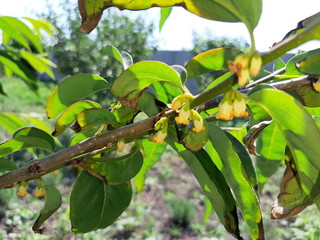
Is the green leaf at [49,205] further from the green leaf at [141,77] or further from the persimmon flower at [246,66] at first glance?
the persimmon flower at [246,66]

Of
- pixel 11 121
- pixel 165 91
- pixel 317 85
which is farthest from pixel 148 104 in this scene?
pixel 11 121

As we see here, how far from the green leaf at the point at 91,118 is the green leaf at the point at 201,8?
0.09 m

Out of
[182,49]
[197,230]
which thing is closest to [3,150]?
[197,230]

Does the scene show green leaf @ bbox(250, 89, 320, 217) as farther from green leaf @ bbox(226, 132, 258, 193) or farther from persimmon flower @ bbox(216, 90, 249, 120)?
green leaf @ bbox(226, 132, 258, 193)

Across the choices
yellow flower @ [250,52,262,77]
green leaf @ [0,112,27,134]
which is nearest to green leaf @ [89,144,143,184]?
yellow flower @ [250,52,262,77]

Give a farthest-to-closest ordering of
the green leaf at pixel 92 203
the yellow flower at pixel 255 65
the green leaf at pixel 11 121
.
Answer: the green leaf at pixel 11 121
the green leaf at pixel 92 203
the yellow flower at pixel 255 65

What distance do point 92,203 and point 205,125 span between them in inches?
7.6

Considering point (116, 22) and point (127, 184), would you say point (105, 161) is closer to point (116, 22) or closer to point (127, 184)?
point (127, 184)

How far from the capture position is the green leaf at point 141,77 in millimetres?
353

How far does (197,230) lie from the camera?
299cm

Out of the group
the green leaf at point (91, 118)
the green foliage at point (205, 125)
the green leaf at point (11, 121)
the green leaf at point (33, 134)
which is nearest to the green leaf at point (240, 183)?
the green foliage at point (205, 125)

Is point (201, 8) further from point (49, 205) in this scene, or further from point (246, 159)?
point (49, 205)

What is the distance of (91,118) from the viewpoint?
42 centimetres

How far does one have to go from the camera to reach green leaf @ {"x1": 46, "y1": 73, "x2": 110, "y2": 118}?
1.35ft
